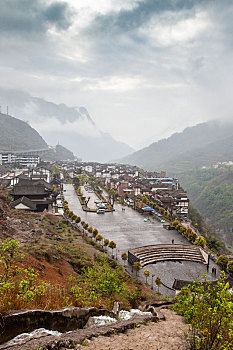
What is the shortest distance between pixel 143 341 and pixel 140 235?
2419 centimetres

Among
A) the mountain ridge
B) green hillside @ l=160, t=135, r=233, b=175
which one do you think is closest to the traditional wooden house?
the mountain ridge

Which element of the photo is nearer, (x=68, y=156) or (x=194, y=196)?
(x=194, y=196)

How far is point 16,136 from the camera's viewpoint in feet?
497

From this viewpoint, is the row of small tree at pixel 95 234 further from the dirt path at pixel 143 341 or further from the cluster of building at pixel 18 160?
the cluster of building at pixel 18 160

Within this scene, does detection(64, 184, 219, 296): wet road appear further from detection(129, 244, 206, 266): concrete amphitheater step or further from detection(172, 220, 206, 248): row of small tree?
detection(129, 244, 206, 266): concrete amphitheater step

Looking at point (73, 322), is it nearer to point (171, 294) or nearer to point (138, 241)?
point (171, 294)

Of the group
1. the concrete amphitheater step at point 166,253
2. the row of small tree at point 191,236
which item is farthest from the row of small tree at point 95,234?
the row of small tree at point 191,236

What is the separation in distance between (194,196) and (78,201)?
67101 millimetres

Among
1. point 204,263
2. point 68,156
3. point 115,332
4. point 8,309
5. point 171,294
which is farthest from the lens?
point 68,156

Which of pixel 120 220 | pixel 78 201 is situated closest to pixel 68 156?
pixel 78 201

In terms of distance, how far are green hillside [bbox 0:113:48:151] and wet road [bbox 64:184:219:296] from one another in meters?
97.9

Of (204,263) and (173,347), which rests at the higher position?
(173,347)

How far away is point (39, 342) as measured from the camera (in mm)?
4926

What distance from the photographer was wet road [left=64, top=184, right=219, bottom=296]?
68.9 ft
